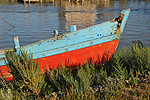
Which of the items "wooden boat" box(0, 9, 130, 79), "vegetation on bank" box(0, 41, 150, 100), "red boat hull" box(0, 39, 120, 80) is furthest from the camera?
"red boat hull" box(0, 39, 120, 80)

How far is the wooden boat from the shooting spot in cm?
411

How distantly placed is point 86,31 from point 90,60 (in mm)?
872

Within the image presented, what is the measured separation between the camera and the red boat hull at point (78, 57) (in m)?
4.24

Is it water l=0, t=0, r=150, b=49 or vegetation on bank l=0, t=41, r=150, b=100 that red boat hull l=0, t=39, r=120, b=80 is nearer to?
vegetation on bank l=0, t=41, r=150, b=100

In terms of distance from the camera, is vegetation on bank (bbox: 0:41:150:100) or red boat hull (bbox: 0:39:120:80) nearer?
Result: vegetation on bank (bbox: 0:41:150:100)

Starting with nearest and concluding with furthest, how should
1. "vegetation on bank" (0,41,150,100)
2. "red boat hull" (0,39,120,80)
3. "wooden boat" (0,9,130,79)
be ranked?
"vegetation on bank" (0,41,150,100)
"wooden boat" (0,9,130,79)
"red boat hull" (0,39,120,80)

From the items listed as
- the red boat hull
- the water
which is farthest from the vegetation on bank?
the water

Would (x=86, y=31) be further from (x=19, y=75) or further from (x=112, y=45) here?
(x=19, y=75)

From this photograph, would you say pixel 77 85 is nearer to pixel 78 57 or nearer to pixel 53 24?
pixel 78 57

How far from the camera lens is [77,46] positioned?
429 centimetres

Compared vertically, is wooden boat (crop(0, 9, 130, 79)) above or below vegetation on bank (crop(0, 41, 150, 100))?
above

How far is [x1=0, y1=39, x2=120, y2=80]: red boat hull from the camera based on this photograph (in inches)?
167

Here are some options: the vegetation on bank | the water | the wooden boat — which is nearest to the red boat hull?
the wooden boat

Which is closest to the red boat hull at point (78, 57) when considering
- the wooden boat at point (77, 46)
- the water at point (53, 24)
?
the wooden boat at point (77, 46)
